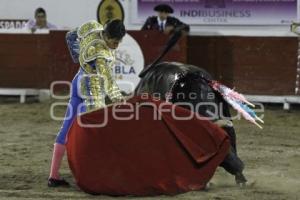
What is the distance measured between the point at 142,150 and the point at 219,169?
107 centimetres

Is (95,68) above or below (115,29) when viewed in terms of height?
below

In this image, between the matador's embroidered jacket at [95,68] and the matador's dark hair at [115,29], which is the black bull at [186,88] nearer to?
the matador's embroidered jacket at [95,68]

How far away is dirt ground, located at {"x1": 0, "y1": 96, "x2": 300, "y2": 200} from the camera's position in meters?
4.66

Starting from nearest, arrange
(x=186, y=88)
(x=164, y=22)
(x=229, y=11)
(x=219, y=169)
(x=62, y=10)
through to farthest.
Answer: (x=186, y=88), (x=219, y=169), (x=164, y=22), (x=229, y=11), (x=62, y=10)

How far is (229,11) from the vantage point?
10656 mm

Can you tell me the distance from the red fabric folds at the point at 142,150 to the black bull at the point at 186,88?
180mm

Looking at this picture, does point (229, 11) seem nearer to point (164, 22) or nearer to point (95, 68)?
point (164, 22)

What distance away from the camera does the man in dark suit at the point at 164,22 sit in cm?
908

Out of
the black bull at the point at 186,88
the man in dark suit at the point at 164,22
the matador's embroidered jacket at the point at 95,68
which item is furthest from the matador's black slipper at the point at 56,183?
the man in dark suit at the point at 164,22

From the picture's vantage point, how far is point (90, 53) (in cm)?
463

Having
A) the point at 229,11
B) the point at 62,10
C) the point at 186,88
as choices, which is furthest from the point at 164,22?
the point at 186,88

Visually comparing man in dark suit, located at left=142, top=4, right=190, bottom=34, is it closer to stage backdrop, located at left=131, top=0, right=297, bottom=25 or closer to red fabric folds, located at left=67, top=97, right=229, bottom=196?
stage backdrop, located at left=131, top=0, right=297, bottom=25

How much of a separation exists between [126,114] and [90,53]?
0.44 m

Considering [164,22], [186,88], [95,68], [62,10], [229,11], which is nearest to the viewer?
[95,68]
